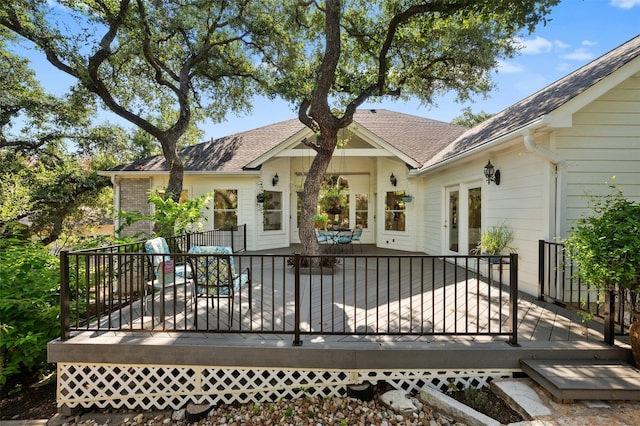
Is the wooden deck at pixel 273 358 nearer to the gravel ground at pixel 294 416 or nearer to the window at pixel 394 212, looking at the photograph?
the gravel ground at pixel 294 416

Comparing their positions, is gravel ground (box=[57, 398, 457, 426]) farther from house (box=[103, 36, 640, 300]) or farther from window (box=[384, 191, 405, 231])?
window (box=[384, 191, 405, 231])

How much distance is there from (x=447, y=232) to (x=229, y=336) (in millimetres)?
6995

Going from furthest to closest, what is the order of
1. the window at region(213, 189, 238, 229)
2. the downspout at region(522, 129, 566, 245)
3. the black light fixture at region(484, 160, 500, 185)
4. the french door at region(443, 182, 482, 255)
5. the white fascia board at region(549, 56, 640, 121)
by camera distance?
the window at region(213, 189, 238, 229) < the french door at region(443, 182, 482, 255) < the black light fixture at region(484, 160, 500, 185) < the downspout at region(522, 129, 566, 245) < the white fascia board at region(549, 56, 640, 121)

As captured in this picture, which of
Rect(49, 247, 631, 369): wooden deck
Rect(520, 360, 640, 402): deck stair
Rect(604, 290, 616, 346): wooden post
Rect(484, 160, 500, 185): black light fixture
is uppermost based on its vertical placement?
Rect(484, 160, 500, 185): black light fixture

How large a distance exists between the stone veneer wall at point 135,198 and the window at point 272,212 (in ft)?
13.8

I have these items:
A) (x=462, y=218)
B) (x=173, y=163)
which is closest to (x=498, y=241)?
(x=462, y=218)

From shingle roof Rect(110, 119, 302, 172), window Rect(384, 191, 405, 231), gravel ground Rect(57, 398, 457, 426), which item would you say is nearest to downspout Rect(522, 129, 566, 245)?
→ gravel ground Rect(57, 398, 457, 426)

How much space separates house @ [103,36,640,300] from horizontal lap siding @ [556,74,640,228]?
0.02m

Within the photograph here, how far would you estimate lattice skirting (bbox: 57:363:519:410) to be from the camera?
10.7 feet

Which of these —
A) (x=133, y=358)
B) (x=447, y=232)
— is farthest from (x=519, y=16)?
(x=133, y=358)

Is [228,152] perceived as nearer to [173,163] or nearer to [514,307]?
[173,163]

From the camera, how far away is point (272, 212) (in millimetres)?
11375

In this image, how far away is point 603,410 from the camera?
2.70 meters

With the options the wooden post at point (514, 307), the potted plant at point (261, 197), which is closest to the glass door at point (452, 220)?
the wooden post at point (514, 307)
